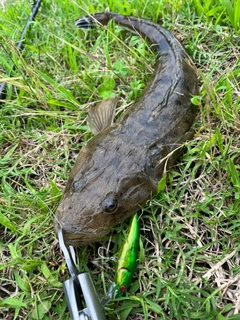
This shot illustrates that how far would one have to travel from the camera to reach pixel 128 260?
2.50m

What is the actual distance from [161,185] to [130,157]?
0.33m

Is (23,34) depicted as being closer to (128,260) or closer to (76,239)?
(76,239)

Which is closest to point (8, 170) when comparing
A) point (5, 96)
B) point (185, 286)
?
point (5, 96)

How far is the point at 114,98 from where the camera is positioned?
3461 millimetres

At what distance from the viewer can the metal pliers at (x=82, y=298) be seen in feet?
6.82

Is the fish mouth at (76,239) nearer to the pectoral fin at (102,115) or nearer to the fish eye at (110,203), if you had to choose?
the fish eye at (110,203)

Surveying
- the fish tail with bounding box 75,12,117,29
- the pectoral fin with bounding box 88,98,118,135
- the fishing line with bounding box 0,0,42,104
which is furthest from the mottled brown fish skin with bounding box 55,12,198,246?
the fishing line with bounding box 0,0,42,104

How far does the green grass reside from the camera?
2.47 metres

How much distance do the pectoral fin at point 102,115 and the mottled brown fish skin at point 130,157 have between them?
5.0 inches

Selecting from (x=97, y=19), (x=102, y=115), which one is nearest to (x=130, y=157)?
(x=102, y=115)

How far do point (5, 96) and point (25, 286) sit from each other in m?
2.10

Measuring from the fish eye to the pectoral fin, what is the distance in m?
0.83

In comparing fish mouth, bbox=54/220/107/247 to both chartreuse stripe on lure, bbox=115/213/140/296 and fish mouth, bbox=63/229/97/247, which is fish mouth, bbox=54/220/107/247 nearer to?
fish mouth, bbox=63/229/97/247

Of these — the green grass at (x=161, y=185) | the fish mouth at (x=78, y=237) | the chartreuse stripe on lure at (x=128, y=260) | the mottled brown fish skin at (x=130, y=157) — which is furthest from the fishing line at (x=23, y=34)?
the chartreuse stripe on lure at (x=128, y=260)
